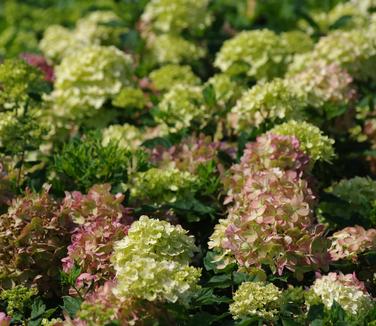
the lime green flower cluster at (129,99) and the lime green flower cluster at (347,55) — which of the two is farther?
the lime green flower cluster at (347,55)

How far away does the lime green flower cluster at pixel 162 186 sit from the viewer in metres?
2.92

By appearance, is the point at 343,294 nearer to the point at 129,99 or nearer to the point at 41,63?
the point at 129,99

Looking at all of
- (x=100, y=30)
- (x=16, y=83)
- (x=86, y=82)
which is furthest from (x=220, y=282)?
(x=100, y=30)

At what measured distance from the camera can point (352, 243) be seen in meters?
2.59

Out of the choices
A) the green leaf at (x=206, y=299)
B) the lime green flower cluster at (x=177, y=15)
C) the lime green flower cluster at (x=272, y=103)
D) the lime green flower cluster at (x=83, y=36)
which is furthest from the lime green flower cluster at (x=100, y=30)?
the green leaf at (x=206, y=299)

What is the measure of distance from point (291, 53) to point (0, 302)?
2.31 m

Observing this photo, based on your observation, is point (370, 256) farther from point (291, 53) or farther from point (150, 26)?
point (150, 26)

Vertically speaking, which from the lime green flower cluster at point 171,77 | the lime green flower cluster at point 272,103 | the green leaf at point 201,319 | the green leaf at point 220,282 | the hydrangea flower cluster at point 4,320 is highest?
the lime green flower cluster at point 272,103

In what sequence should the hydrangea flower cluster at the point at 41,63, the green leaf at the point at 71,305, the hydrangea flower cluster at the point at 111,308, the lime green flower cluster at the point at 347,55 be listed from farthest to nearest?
the hydrangea flower cluster at the point at 41,63 < the lime green flower cluster at the point at 347,55 < the green leaf at the point at 71,305 < the hydrangea flower cluster at the point at 111,308

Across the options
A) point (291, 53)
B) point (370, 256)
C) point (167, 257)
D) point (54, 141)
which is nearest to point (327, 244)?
point (370, 256)

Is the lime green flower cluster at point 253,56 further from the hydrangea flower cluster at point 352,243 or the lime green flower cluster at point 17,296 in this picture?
the lime green flower cluster at point 17,296

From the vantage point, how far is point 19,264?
Result: 8.14ft

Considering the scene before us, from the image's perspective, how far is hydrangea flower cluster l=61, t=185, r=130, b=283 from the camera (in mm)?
2412

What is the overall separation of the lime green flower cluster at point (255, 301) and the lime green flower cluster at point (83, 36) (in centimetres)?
255
